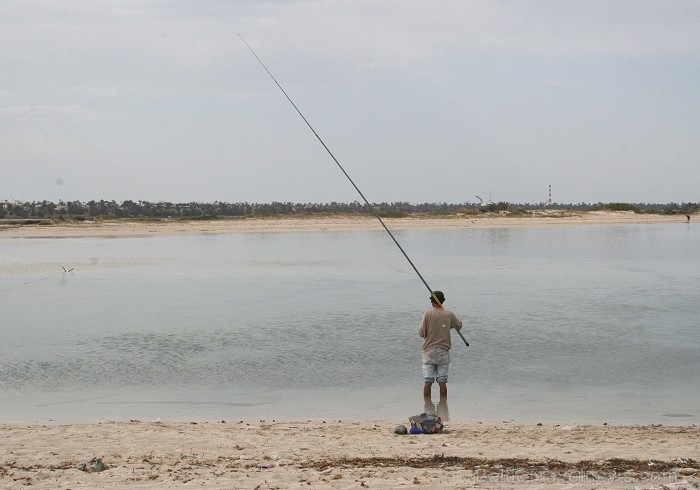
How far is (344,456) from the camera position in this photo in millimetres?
6141

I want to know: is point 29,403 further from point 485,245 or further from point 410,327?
point 485,245

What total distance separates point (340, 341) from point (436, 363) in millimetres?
4544

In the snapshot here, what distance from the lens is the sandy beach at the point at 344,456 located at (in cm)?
533

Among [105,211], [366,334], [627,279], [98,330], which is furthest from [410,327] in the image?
[105,211]

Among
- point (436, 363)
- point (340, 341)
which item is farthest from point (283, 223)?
point (436, 363)

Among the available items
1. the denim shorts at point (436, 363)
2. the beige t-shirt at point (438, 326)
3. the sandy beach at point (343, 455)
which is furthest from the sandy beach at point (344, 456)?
the beige t-shirt at point (438, 326)

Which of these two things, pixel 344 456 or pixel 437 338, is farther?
pixel 437 338

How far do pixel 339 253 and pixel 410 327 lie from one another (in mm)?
19832

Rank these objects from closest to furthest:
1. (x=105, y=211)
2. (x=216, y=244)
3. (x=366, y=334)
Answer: (x=366, y=334)
(x=216, y=244)
(x=105, y=211)

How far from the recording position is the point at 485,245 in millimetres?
38062

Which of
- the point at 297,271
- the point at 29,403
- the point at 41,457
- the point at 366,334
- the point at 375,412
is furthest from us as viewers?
the point at 297,271

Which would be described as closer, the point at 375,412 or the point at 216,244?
the point at 375,412

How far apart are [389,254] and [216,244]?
454 inches

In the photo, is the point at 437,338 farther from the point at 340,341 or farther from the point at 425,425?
the point at 340,341
